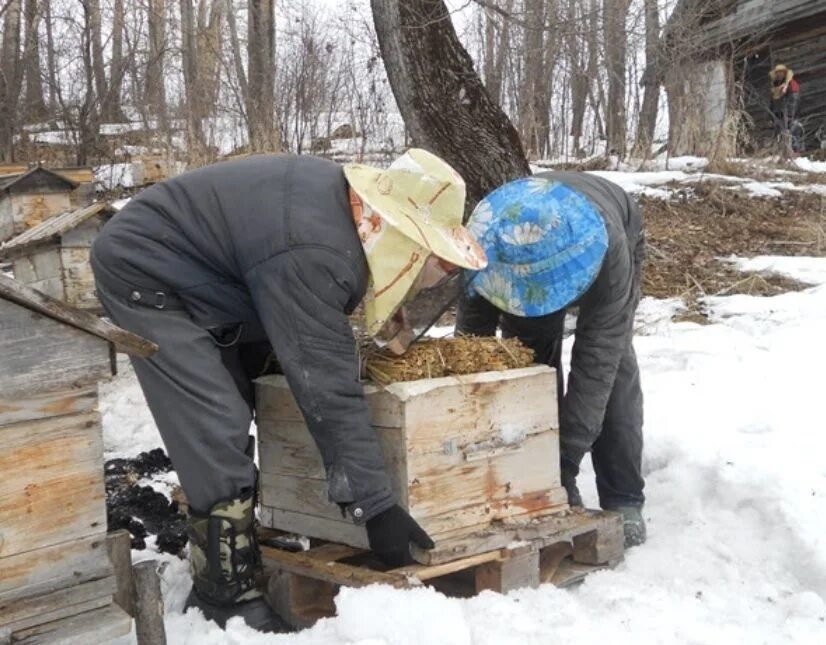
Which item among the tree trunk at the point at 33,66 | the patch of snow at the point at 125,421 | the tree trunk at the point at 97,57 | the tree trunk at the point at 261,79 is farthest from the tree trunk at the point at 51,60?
the patch of snow at the point at 125,421

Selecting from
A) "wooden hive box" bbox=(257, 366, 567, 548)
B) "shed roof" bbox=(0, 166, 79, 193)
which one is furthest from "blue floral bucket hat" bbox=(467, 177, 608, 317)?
"shed roof" bbox=(0, 166, 79, 193)

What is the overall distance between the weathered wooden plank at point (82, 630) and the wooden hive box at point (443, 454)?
885 mm

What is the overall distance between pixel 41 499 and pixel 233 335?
3.22 feet

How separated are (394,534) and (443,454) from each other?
0.33m

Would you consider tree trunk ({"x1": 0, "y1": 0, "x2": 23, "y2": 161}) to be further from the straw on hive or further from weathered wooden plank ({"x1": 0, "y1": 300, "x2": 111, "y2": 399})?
weathered wooden plank ({"x1": 0, "y1": 300, "x2": 111, "y2": 399})

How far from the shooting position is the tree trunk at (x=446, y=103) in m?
6.55

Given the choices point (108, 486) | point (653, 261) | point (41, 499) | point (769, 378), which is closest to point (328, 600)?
point (41, 499)

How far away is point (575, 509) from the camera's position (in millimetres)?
3393

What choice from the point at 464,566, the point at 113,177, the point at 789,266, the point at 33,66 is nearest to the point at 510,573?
the point at 464,566

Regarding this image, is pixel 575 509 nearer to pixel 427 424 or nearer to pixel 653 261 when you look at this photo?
pixel 427 424

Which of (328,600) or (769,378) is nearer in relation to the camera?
(328,600)

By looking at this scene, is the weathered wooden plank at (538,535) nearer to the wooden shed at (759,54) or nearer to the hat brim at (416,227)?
the hat brim at (416,227)

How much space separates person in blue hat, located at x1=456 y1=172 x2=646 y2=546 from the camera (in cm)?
312

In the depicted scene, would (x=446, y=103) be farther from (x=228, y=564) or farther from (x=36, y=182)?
(x=228, y=564)
